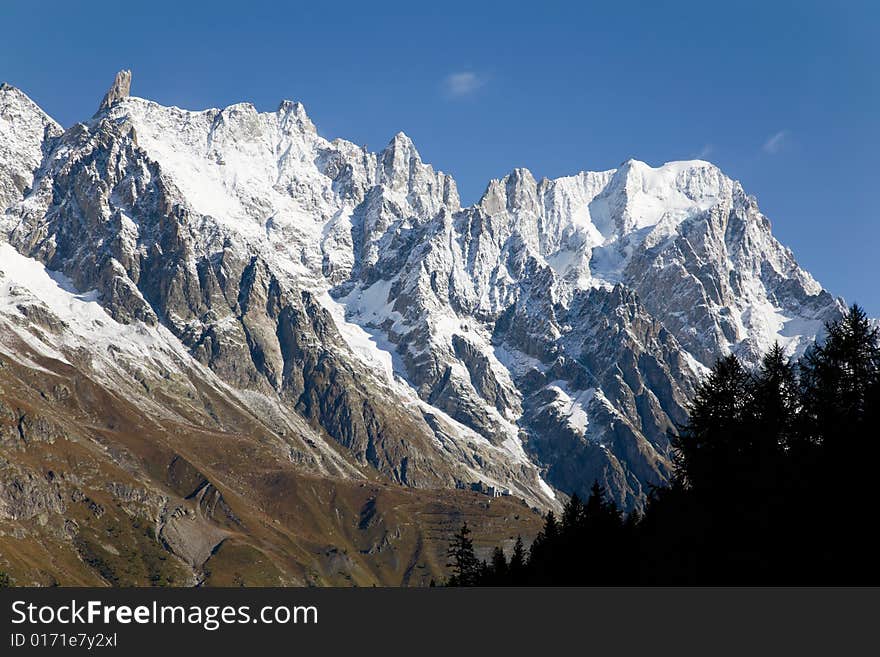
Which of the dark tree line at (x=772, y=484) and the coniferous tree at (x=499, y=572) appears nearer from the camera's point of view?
the dark tree line at (x=772, y=484)

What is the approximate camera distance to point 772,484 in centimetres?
4722

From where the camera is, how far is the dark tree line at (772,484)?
43.5 metres

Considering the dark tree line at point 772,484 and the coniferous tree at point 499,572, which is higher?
the coniferous tree at point 499,572

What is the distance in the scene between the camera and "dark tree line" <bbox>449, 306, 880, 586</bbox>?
43469 millimetres

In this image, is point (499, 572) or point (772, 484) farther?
point (499, 572)

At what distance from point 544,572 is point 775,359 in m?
28.5

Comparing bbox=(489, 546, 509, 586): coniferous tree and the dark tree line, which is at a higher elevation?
bbox=(489, 546, 509, 586): coniferous tree

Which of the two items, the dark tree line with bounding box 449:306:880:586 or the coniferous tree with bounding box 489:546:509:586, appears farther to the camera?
the coniferous tree with bounding box 489:546:509:586
